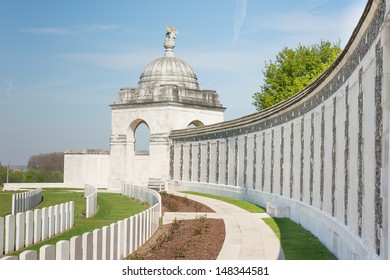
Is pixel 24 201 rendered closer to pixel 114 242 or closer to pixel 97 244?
pixel 114 242

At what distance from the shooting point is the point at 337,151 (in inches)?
667

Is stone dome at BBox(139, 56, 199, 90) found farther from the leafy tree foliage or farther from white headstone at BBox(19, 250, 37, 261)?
white headstone at BBox(19, 250, 37, 261)

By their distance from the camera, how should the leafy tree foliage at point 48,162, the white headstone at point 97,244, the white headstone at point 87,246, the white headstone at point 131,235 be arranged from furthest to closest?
the leafy tree foliage at point 48,162 → the white headstone at point 131,235 → the white headstone at point 97,244 → the white headstone at point 87,246

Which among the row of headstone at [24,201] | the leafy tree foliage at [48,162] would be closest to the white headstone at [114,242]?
the row of headstone at [24,201]

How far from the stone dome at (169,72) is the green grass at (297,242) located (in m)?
31.2

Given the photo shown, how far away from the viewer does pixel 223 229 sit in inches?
807

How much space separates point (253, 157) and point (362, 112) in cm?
2048

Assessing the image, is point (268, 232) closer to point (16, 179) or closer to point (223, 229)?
point (223, 229)

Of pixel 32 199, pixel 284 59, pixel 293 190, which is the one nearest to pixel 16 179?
pixel 284 59

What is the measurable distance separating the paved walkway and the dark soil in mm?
271

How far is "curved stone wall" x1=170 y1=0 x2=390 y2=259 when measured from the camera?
38.3 feet

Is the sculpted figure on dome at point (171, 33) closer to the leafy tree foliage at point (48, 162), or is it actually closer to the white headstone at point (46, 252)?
the leafy tree foliage at point (48, 162)

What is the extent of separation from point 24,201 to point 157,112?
2450cm

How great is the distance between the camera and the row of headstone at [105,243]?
10.6 m
